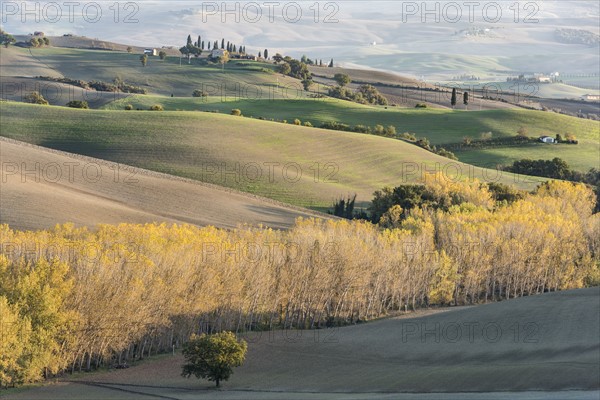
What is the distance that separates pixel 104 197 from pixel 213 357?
165ft

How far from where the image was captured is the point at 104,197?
358 feet

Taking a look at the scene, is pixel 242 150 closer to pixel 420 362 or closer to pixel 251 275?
pixel 251 275

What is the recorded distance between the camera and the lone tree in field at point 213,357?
2447 inches

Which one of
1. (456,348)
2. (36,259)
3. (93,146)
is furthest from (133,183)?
(456,348)

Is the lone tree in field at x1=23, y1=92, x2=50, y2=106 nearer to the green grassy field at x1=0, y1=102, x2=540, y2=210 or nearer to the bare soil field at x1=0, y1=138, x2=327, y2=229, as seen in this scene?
the green grassy field at x1=0, y1=102, x2=540, y2=210

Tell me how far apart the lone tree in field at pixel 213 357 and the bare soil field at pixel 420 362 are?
809mm

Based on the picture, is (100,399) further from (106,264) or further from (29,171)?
(29,171)

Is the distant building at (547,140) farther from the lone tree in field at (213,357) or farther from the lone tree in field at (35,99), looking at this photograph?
the lone tree in field at (213,357)

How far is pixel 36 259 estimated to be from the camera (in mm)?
71188

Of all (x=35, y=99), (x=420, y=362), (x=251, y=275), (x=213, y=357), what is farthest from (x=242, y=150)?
(x=213, y=357)

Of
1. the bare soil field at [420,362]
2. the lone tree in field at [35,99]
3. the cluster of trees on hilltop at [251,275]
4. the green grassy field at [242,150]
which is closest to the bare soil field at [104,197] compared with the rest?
the cluster of trees on hilltop at [251,275]

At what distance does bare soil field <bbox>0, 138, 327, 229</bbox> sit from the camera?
9675 cm

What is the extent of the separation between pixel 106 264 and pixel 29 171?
4636 centimetres

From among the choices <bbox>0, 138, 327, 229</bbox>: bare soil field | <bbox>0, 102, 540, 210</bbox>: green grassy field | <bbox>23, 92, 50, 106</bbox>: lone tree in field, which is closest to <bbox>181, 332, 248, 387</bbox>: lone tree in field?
<bbox>0, 138, 327, 229</bbox>: bare soil field
